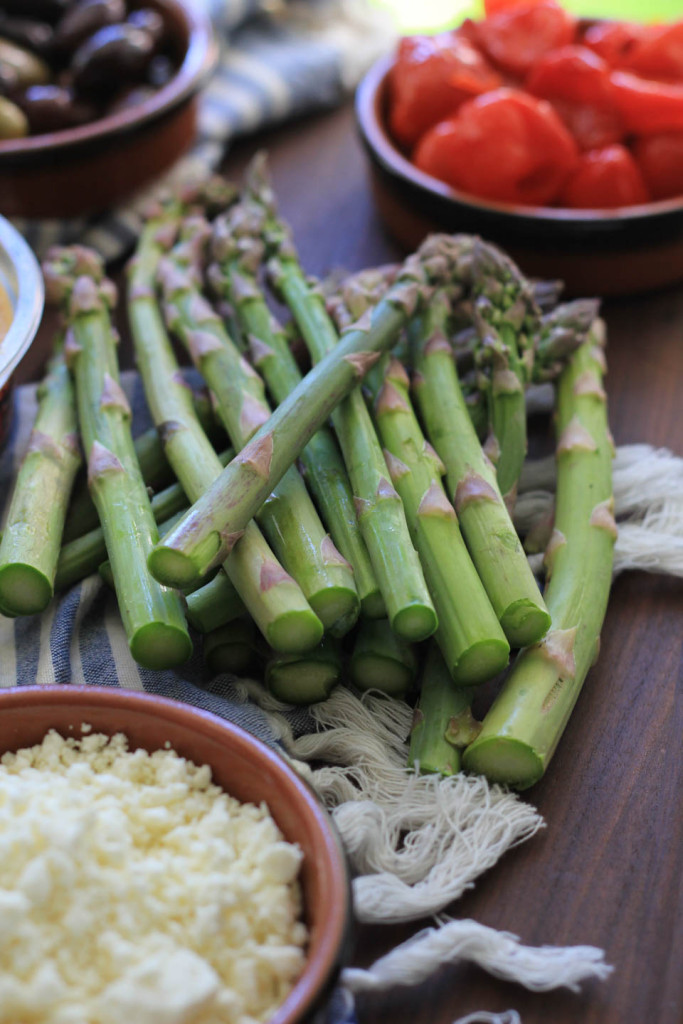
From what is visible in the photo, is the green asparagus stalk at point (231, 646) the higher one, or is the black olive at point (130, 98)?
the black olive at point (130, 98)

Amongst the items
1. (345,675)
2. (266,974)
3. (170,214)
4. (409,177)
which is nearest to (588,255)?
(409,177)

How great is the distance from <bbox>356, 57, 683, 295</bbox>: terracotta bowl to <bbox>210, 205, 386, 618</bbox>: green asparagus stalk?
0.26 metres

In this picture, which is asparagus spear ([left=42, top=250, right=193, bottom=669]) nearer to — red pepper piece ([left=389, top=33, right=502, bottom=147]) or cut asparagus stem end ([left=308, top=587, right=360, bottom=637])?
cut asparagus stem end ([left=308, top=587, right=360, bottom=637])

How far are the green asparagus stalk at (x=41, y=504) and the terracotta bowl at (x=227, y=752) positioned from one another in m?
0.16

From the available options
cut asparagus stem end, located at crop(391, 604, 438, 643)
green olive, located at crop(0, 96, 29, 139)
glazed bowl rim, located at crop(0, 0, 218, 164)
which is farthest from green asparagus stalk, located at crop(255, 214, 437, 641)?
green olive, located at crop(0, 96, 29, 139)

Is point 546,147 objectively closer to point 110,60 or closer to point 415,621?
point 110,60

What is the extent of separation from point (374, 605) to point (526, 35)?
→ 3.84 ft

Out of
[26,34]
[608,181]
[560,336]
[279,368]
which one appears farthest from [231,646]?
[26,34]

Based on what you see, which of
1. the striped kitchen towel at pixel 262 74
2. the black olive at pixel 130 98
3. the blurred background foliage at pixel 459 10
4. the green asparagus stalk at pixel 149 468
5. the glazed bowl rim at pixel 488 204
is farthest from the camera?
the blurred background foliage at pixel 459 10

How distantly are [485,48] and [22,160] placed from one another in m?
0.82

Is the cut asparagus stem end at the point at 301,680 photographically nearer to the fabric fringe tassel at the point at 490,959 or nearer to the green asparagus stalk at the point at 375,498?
the green asparagus stalk at the point at 375,498

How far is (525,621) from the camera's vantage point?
3.14ft

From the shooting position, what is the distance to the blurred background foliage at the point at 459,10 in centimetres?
256

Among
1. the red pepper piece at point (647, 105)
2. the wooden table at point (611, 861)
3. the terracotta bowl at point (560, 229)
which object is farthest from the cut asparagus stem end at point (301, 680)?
the red pepper piece at point (647, 105)
